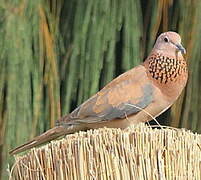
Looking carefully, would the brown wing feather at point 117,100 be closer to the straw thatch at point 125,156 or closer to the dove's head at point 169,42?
the dove's head at point 169,42

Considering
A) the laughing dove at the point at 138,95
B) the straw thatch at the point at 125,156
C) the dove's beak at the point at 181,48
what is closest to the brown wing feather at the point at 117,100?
the laughing dove at the point at 138,95

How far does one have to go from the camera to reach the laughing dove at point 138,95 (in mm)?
1739

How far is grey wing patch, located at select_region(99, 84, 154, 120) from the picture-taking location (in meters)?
1.73

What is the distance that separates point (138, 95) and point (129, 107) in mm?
46

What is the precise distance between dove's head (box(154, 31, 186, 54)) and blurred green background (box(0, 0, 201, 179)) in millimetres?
62

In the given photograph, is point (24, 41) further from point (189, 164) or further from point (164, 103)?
point (189, 164)

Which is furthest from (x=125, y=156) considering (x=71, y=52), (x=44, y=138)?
(x=71, y=52)

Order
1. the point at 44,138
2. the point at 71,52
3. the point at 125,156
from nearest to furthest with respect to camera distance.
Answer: the point at 125,156, the point at 44,138, the point at 71,52

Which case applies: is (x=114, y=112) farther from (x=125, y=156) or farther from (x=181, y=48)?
(x=125, y=156)

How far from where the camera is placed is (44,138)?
5.60 ft

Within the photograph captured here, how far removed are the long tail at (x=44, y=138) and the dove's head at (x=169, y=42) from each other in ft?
0.96

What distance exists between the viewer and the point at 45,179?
110cm

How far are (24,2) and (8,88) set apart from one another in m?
0.20

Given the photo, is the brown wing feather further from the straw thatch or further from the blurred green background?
the straw thatch
